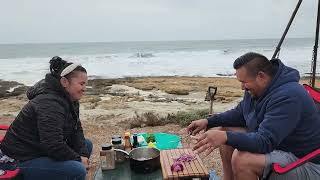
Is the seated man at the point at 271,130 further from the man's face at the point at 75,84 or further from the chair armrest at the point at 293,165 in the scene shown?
the man's face at the point at 75,84

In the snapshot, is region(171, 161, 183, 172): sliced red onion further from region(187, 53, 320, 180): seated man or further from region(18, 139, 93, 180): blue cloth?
region(18, 139, 93, 180): blue cloth

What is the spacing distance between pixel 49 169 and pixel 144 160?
79 centimetres

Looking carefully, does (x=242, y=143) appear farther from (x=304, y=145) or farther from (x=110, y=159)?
(x=110, y=159)

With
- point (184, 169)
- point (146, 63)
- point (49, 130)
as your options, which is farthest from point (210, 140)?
point (146, 63)

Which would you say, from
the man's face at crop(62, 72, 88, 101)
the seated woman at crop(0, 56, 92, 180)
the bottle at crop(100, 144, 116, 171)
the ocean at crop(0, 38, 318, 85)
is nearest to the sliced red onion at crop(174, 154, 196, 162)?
the bottle at crop(100, 144, 116, 171)

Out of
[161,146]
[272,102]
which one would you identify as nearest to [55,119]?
[161,146]

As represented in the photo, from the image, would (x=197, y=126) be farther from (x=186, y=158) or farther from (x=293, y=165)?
(x=293, y=165)

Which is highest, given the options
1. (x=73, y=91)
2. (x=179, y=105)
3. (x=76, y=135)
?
(x=73, y=91)

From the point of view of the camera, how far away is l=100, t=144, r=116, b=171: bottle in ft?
10.7

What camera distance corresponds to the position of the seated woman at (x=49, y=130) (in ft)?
9.62

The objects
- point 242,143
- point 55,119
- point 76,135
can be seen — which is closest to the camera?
point 242,143

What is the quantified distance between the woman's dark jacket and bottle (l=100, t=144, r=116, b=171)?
0.80ft

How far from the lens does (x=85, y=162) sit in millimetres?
3238

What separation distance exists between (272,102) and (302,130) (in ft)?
0.99
